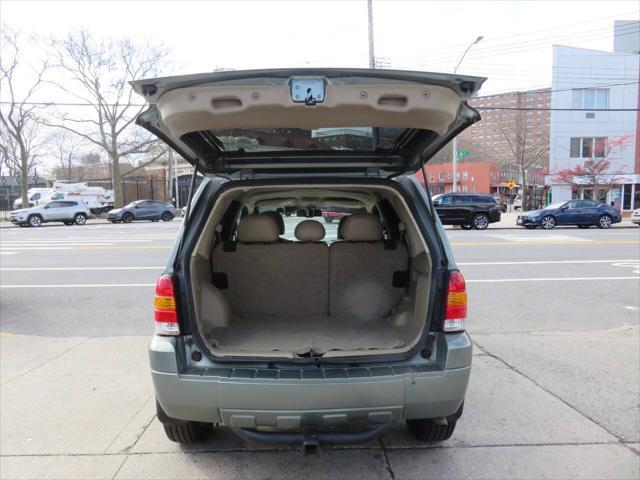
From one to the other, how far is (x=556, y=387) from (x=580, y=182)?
1268 inches

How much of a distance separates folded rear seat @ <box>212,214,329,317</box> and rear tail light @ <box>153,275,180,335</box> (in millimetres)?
1102

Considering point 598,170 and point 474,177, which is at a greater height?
point 474,177

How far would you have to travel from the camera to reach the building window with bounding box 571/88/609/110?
3216 centimetres

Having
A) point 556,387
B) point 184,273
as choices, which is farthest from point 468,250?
point 184,273

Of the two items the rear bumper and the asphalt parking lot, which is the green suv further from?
the asphalt parking lot

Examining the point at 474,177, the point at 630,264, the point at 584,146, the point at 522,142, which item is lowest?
the point at 630,264

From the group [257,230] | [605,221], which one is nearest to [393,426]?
[257,230]

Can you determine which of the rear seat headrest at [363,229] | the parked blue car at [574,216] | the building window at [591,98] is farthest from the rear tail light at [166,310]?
the building window at [591,98]

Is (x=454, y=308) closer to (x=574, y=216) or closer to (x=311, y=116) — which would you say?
(x=311, y=116)

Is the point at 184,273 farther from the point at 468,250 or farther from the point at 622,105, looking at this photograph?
the point at 622,105

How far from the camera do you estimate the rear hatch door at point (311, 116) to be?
2197mm

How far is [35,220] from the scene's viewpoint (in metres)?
28.1

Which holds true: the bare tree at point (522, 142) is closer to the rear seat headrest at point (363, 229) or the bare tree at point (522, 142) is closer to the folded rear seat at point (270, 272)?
the rear seat headrest at point (363, 229)

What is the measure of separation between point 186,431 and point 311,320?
126 cm
